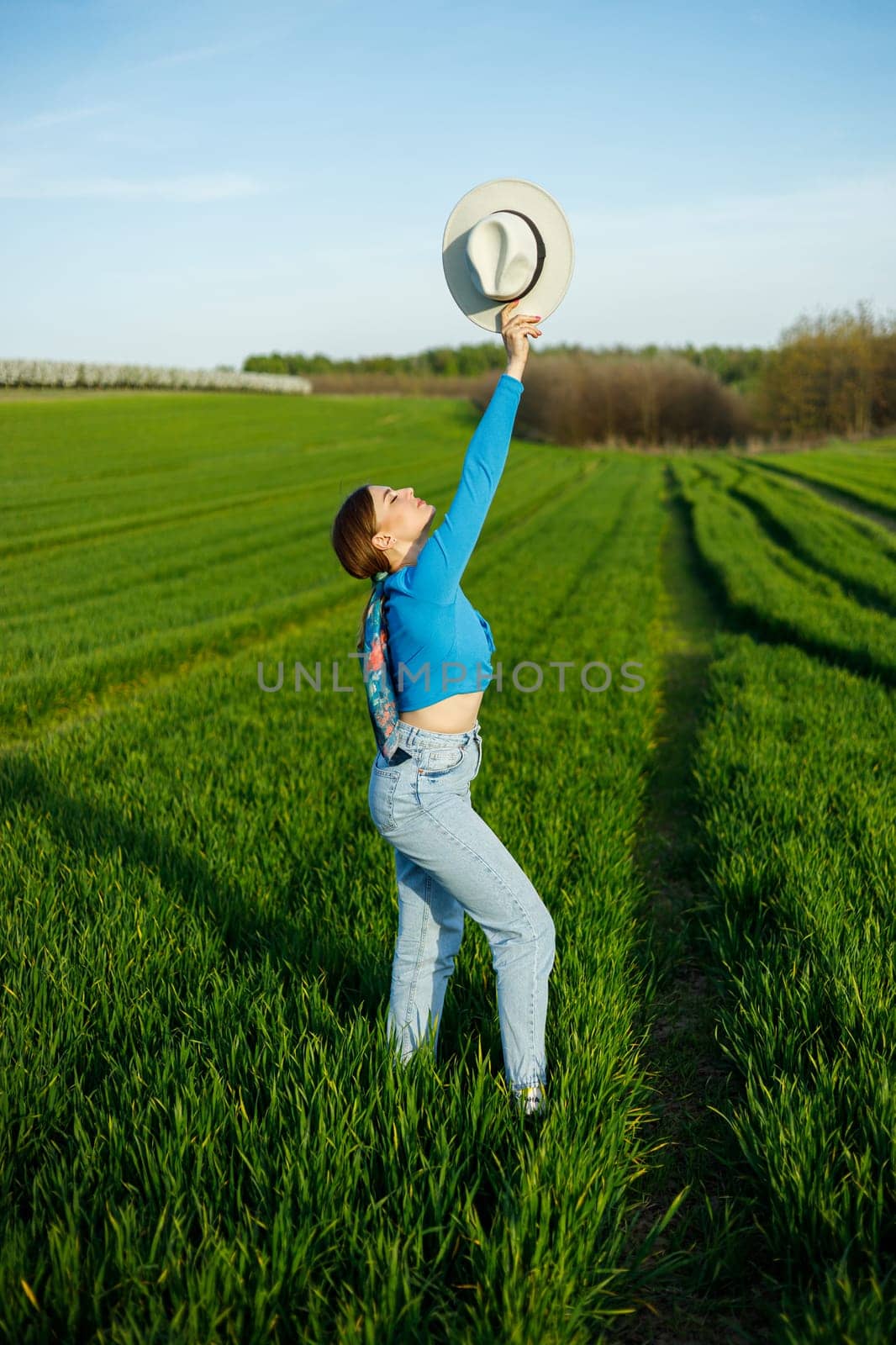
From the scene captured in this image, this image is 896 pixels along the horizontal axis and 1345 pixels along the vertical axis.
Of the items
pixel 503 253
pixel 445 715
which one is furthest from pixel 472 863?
pixel 503 253

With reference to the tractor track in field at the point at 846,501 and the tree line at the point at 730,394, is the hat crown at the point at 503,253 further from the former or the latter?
the tree line at the point at 730,394

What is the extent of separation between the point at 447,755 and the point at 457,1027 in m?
1.27

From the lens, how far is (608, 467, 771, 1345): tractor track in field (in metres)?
2.33

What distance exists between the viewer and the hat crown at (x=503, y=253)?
2682 millimetres

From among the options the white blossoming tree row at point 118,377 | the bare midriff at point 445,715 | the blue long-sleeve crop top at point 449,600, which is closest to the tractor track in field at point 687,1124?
the bare midriff at point 445,715

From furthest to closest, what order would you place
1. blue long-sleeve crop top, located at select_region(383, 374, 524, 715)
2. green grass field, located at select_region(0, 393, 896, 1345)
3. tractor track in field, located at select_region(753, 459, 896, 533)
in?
tractor track in field, located at select_region(753, 459, 896, 533), blue long-sleeve crop top, located at select_region(383, 374, 524, 715), green grass field, located at select_region(0, 393, 896, 1345)

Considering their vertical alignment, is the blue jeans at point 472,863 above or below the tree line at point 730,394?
below

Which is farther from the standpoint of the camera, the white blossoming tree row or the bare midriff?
the white blossoming tree row

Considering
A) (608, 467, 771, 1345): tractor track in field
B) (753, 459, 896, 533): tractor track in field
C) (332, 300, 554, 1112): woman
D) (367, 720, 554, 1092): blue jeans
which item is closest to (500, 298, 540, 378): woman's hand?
(332, 300, 554, 1112): woman

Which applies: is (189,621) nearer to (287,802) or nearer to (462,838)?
(287,802)

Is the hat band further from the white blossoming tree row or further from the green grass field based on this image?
the white blossoming tree row

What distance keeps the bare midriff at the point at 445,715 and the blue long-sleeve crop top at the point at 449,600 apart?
2 centimetres

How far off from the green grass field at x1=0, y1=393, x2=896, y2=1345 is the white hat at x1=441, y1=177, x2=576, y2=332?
82 cm

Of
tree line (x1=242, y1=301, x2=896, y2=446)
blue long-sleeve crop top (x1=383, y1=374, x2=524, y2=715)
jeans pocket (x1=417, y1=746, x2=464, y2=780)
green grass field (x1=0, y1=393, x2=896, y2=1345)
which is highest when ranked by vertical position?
tree line (x1=242, y1=301, x2=896, y2=446)
